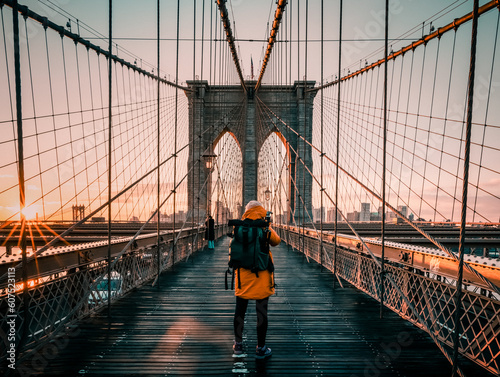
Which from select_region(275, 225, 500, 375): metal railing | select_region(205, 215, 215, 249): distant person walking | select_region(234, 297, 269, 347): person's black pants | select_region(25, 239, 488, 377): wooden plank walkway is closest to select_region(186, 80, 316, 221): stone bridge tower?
select_region(205, 215, 215, 249): distant person walking

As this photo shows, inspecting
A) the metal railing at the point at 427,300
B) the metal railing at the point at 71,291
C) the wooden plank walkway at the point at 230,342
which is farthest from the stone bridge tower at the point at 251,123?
the wooden plank walkway at the point at 230,342

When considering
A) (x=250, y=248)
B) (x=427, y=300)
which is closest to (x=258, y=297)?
(x=250, y=248)

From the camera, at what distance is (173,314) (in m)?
3.32

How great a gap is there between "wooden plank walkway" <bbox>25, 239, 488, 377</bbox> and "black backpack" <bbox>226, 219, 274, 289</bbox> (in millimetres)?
635

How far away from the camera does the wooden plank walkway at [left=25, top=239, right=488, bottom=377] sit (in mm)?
2133

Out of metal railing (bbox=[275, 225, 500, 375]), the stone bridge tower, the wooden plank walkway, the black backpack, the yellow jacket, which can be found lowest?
the wooden plank walkway

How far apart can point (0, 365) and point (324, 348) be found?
2153mm

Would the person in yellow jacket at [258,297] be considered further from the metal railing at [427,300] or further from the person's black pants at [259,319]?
the metal railing at [427,300]

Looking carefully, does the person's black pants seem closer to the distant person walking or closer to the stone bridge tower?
the distant person walking

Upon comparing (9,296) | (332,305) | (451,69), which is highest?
(451,69)

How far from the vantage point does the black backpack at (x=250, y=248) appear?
2.23 m

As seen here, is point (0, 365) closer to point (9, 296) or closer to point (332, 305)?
point (9, 296)

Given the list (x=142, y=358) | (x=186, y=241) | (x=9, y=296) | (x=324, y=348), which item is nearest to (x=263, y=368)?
(x=324, y=348)

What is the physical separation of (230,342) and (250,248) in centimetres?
86
